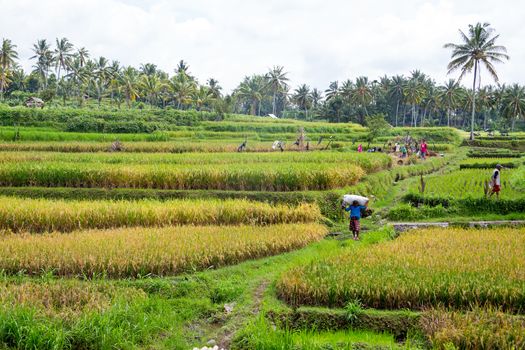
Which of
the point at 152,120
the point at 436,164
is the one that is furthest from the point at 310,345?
the point at 152,120

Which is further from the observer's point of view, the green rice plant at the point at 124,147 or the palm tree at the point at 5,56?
the palm tree at the point at 5,56

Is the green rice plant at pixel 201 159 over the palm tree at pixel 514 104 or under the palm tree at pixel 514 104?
under

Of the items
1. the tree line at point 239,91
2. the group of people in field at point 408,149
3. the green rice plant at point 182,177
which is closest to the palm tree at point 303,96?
the tree line at point 239,91

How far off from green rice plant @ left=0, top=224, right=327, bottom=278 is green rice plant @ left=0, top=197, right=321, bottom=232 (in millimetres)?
1166

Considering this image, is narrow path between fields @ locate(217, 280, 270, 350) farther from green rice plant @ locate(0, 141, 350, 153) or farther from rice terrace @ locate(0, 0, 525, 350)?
green rice plant @ locate(0, 141, 350, 153)

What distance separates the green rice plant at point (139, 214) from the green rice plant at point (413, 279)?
170 inches

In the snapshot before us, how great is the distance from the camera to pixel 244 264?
9883 millimetres

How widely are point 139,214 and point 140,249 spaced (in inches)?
135

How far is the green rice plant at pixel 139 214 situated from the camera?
39.7 ft

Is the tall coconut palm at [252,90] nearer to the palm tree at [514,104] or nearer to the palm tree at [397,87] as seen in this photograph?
the palm tree at [397,87]

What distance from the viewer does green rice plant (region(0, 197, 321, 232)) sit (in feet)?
39.7

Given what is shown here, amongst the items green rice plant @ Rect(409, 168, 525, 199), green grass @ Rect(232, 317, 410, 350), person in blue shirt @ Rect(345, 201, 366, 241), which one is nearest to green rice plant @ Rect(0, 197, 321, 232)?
person in blue shirt @ Rect(345, 201, 366, 241)

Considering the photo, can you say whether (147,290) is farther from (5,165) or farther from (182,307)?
(5,165)

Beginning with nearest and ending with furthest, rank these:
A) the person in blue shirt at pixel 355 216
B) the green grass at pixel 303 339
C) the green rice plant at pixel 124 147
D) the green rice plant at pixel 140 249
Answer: the green grass at pixel 303 339 → the green rice plant at pixel 140 249 → the person in blue shirt at pixel 355 216 → the green rice plant at pixel 124 147
